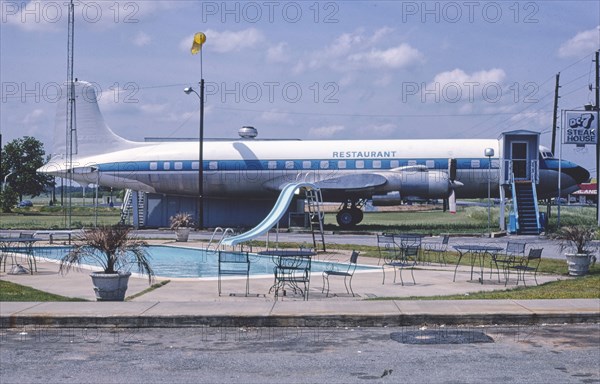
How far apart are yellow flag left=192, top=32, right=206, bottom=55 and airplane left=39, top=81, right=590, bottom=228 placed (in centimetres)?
528

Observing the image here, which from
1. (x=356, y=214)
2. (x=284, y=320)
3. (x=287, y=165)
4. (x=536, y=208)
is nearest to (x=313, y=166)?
(x=287, y=165)

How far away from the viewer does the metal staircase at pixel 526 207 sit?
36.6 metres

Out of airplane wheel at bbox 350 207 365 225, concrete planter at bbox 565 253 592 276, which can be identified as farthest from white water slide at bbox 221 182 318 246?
airplane wheel at bbox 350 207 365 225

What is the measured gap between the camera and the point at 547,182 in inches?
1601

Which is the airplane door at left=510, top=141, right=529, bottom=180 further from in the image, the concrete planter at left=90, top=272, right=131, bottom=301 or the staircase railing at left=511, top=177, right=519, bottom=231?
the concrete planter at left=90, top=272, right=131, bottom=301

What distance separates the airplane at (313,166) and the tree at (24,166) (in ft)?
179

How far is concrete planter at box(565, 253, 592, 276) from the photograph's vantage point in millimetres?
18505

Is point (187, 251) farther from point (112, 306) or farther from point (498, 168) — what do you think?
point (498, 168)

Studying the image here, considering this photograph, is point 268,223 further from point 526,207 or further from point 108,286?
point 526,207

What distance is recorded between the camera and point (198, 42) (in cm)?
4381

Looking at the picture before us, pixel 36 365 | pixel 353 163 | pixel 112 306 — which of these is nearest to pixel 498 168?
pixel 353 163

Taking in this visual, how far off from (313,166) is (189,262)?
1899 centimetres

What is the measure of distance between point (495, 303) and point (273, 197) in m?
32.6

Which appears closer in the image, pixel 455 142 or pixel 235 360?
pixel 235 360
